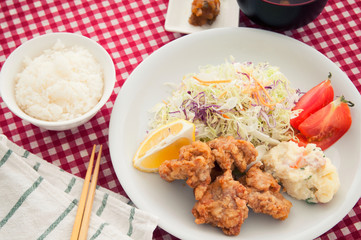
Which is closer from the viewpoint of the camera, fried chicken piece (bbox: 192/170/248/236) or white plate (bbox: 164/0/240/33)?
fried chicken piece (bbox: 192/170/248/236)

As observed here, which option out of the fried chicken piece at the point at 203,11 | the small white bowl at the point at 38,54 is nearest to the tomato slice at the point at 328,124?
the fried chicken piece at the point at 203,11

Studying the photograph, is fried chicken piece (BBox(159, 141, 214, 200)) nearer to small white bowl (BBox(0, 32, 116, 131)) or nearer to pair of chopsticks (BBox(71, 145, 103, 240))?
pair of chopsticks (BBox(71, 145, 103, 240))

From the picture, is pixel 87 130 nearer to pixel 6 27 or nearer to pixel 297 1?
pixel 6 27

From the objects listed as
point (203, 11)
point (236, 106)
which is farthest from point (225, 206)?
point (203, 11)

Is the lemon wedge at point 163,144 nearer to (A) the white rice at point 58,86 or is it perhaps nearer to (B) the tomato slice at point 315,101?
(A) the white rice at point 58,86

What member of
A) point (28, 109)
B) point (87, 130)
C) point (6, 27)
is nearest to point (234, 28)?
point (87, 130)

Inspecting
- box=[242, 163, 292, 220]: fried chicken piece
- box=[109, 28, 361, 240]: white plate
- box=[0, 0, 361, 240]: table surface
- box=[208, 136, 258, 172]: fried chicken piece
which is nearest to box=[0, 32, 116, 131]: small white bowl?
box=[109, 28, 361, 240]: white plate
